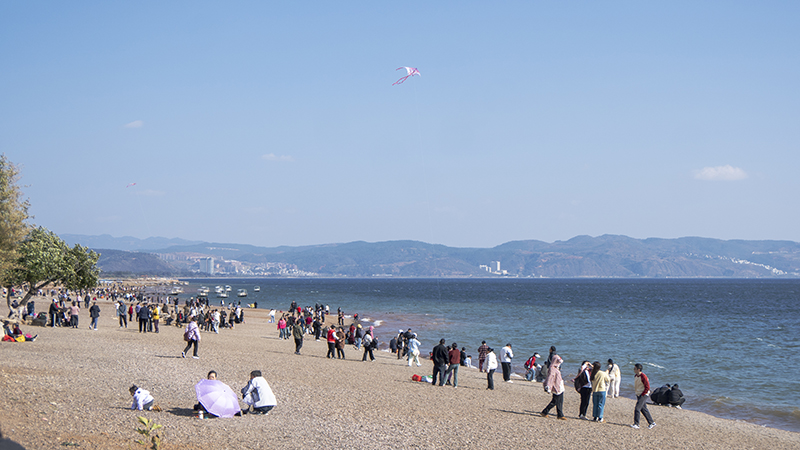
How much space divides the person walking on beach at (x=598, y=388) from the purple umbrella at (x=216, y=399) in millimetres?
8951

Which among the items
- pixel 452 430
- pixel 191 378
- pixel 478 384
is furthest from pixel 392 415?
pixel 478 384

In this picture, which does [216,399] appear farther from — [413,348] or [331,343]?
[331,343]

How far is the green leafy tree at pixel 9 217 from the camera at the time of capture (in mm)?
27562

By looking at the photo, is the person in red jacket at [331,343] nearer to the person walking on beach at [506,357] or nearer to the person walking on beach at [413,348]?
the person walking on beach at [413,348]

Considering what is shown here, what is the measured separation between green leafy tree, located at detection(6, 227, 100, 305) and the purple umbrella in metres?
24.5

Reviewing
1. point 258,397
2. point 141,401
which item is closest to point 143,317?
point 141,401

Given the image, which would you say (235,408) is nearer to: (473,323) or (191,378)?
(191,378)

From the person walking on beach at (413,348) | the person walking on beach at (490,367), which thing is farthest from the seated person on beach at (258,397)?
the person walking on beach at (413,348)

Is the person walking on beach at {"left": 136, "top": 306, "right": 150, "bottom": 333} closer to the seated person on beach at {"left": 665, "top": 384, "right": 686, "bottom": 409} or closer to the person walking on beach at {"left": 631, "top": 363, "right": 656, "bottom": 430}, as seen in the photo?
the person walking on beach at {"left": 631, "top": 363, "right": 656, "bottom": 430}

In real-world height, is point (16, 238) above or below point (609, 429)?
above

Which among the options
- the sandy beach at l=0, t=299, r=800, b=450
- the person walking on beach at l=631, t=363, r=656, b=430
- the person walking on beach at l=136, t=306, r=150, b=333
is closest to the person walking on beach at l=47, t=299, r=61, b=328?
the person walking on beach at l=136, t=306, r=150, b=333

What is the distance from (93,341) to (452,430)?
1819 cm

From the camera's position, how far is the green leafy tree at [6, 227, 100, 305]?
31969 millimetres

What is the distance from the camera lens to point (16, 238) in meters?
29.0
